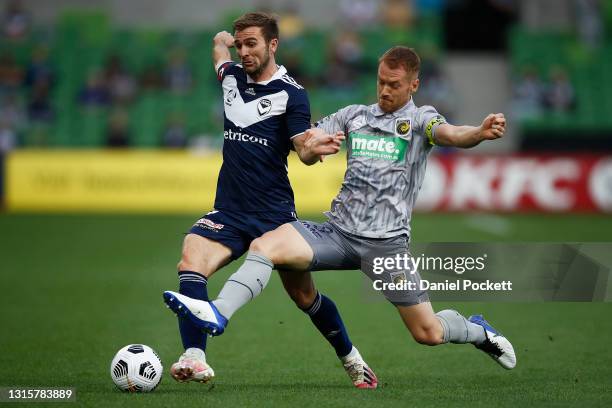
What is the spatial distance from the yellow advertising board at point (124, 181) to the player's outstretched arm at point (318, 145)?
15392 mm

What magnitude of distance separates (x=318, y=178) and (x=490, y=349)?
1506 centimetres

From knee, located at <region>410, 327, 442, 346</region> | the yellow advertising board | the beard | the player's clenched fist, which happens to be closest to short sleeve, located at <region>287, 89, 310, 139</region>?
the beard

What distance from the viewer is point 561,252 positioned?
790 cm

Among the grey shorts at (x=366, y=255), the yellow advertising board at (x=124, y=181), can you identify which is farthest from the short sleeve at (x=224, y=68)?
the yellow advertising board at (x=124, y=181)

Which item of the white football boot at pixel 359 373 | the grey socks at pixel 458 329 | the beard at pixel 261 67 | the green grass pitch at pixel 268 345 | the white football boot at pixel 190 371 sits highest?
the beard at pixel 261 67

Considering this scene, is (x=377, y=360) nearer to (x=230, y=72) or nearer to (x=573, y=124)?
(x=230, y=72)

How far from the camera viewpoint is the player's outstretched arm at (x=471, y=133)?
592 cm

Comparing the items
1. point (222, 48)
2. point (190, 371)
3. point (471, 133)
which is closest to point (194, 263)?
point (190, 371)

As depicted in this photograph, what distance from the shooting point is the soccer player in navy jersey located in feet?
21.6

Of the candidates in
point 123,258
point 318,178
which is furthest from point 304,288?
point 318,178

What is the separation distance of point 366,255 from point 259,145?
0.99 m

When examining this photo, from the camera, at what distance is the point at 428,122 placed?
638cm

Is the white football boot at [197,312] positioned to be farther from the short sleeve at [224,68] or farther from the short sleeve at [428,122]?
the short sleeve at [224,68]

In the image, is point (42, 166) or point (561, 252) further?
point (42, 166)
